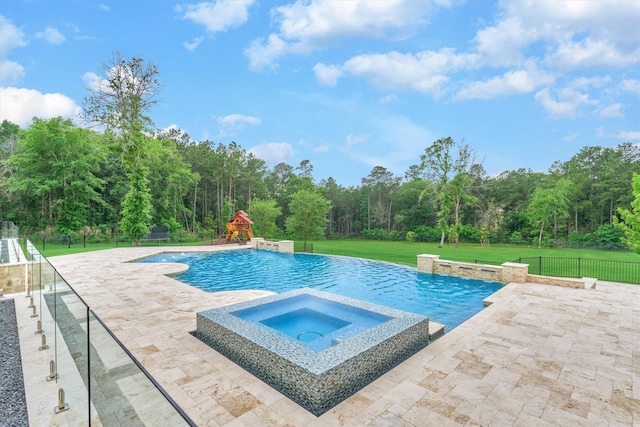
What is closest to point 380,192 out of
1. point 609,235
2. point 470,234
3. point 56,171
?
point 470,234

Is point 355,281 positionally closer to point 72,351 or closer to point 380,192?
point 72,351

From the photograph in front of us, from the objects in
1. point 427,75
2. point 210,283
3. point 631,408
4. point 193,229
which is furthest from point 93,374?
point 193,229

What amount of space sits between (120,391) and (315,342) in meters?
3.70

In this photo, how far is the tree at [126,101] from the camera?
1719cm

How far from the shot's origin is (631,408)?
358 centimetres

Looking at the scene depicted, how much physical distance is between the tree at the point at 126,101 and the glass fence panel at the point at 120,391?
18.8 meters

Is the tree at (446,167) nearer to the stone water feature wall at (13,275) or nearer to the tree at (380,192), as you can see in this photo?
the tree at (380,192)

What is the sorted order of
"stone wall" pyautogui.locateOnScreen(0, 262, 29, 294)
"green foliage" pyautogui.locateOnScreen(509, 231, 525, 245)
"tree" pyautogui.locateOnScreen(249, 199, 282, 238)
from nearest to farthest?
"stone wall" pyautogui.locateOnScreen(0, 262, 29, 294)
"tree" pyautogui.locateOnScreen(249, 199, 282, 238)
"green foliage" pyautogui.locateOnScreen(509, 231, 525, 245)

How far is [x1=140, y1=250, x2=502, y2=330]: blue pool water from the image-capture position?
899 cm

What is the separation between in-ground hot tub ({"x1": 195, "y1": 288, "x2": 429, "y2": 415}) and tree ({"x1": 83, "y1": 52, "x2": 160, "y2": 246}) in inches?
656

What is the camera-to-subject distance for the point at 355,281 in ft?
39.7

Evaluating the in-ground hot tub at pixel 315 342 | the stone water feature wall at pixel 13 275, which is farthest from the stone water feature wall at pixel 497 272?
the stone water feature wall at pixel 13 275

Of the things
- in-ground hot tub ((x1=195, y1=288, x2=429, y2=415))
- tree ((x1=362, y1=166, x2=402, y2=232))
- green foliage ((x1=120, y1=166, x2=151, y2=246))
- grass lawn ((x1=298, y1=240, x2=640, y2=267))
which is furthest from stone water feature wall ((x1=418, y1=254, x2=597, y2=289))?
tree ((x1=362, y1=166, x2=402, y2=232))

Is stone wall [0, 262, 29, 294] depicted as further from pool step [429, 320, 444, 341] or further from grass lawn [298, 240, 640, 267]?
grass lawn [298, 240, 640, 267]
